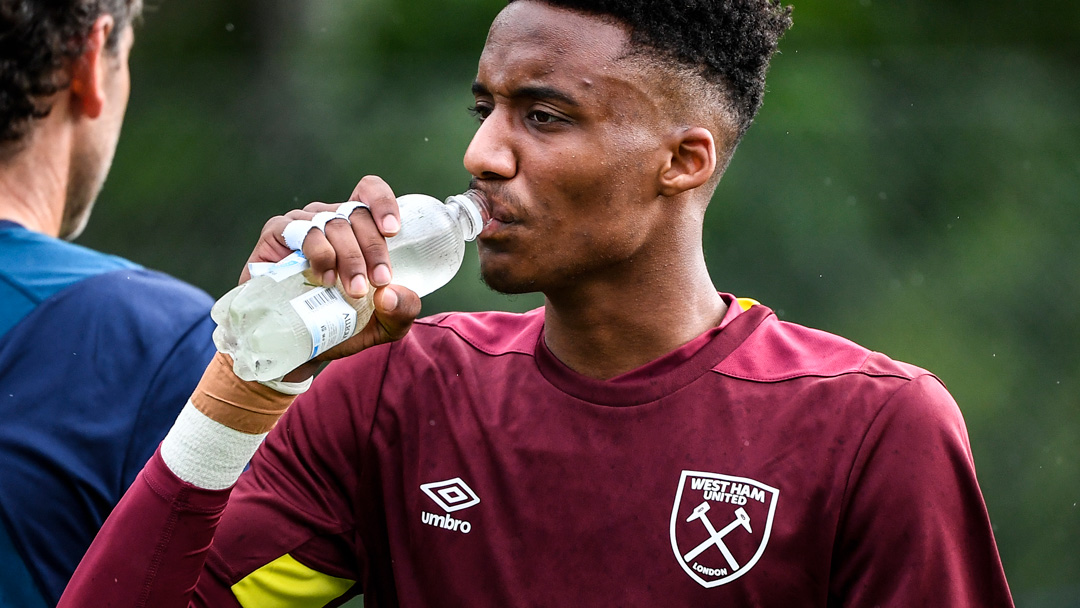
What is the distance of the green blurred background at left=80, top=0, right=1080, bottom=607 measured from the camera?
6.74 meters

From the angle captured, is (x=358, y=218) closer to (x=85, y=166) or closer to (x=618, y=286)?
(x=618, y=286)

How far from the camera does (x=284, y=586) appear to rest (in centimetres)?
273

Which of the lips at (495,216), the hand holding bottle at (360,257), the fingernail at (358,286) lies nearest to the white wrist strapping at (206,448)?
the hand holding bottle at (360,257)

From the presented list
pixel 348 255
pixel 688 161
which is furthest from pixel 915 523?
pixel 348 255

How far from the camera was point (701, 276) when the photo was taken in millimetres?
2906

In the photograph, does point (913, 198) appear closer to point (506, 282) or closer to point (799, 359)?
point (799, 359)

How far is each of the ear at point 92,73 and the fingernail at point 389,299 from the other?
116cm

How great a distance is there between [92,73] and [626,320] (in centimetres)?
139

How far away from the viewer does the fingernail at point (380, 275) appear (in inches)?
91.9

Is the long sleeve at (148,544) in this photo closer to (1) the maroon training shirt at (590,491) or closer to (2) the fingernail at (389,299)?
(1) the maroon training shirt at (590,491)

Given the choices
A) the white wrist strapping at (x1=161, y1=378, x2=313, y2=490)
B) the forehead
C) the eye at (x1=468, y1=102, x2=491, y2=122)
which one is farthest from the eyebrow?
the white wrist strapping at (x1=161, y1=378, x2=313, y2=490)

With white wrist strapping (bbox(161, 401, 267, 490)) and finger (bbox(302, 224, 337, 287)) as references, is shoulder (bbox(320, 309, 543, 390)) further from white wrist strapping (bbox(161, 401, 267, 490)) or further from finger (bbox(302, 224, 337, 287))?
finger (bbox(302, 224, 337, 287))

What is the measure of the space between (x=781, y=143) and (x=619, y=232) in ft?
15.5

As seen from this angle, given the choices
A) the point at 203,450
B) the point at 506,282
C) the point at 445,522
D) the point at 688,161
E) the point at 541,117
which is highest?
the point at 541,117
